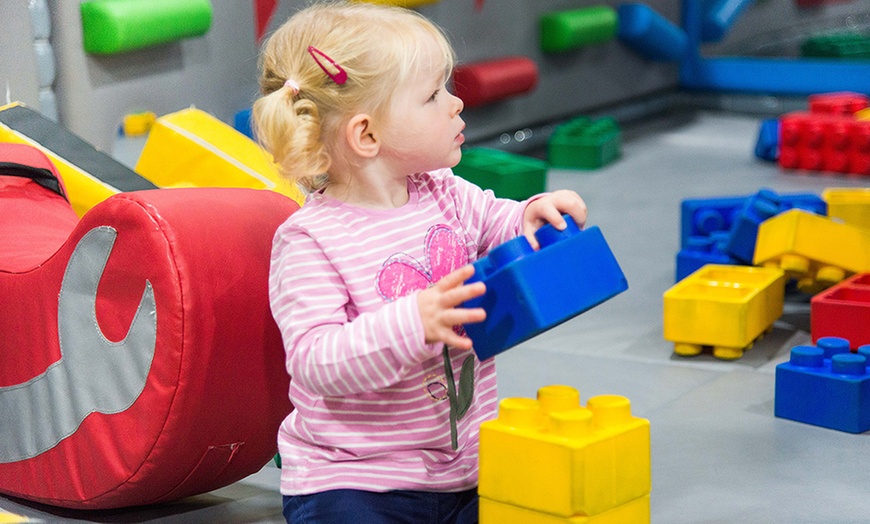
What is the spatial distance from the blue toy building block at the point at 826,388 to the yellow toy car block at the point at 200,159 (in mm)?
919

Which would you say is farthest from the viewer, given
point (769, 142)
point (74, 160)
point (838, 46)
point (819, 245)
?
point (838, 46)

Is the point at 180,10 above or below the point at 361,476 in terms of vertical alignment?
above

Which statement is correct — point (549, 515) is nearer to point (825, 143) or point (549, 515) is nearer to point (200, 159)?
point (200, 159)

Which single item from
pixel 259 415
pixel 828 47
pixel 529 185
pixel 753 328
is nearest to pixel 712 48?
pixel 828 47

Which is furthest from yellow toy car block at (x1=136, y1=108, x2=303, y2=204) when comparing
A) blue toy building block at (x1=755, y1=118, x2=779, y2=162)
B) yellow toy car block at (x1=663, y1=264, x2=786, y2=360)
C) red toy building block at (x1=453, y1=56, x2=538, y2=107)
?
blue toy building block at (x1=755, y1=118, x2=779, y2=162)

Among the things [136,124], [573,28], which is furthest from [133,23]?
[573,28]

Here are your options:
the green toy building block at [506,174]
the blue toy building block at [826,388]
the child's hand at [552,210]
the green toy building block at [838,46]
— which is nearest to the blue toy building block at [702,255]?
the blue toy building block at [826,388]

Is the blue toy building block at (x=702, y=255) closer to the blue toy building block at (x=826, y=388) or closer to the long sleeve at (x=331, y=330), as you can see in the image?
the blue toy building block at (x=826, y=388)

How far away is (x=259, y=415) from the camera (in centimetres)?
130

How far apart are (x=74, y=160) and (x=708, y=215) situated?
4.22 ft

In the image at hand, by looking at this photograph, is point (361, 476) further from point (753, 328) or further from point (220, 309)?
point (753, 328)

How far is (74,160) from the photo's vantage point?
1.84m

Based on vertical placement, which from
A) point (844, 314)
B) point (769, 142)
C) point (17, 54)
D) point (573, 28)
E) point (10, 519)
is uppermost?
point (17, 54)

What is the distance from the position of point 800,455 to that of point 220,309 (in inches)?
31.8
